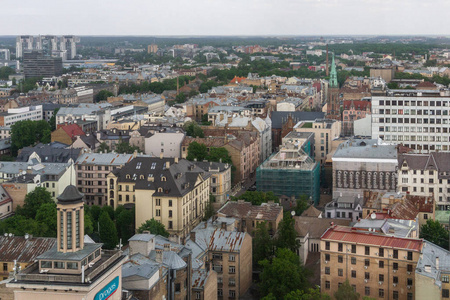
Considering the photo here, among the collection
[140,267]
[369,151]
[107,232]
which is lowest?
[107,232]

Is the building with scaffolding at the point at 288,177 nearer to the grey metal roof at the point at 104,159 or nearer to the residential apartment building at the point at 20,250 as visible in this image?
the grey metal roof at the point at 104,159

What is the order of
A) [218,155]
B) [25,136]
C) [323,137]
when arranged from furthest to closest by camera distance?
1. [25,136]
2. [323,137]
3. [218,155]

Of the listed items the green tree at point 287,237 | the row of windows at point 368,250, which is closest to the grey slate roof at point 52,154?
the green tree at point 287,237

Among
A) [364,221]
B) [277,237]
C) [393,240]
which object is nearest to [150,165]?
[277,237]

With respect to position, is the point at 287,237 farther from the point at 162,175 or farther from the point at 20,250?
the point at 20,250

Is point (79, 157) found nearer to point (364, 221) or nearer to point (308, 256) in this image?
point (308, 256)

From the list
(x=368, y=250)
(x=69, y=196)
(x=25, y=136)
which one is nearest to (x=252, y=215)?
(x=368, y=250)
